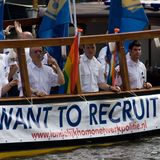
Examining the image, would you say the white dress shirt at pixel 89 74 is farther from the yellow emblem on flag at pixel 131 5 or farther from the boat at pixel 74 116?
the yellow emblem on flag at pixel 131 5

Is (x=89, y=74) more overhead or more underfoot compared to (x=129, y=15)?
more underfoot

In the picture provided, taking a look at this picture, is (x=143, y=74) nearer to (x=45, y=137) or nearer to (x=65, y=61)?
(x=65, y=61)

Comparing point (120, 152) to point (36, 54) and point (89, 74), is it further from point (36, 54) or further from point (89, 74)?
point (36, 54)

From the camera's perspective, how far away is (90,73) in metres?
11.0

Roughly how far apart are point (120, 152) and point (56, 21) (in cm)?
229

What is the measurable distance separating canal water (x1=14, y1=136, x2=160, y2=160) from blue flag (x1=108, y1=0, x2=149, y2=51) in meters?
1.79

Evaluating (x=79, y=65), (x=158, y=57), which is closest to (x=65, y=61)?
(x=79, y=65)

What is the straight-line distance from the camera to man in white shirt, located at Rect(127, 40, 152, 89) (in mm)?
11344

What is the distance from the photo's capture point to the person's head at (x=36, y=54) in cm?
1060

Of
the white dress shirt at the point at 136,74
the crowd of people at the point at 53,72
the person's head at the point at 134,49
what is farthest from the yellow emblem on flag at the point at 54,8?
the white dress shirt at the point at 136,74

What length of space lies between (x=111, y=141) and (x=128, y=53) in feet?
4.78

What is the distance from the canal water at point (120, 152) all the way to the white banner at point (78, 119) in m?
0.22

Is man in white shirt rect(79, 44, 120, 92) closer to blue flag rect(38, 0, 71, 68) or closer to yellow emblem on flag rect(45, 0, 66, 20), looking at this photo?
blue flag rect(38, 0, 71, 68)

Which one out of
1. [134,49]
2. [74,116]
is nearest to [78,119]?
[74,116]
